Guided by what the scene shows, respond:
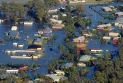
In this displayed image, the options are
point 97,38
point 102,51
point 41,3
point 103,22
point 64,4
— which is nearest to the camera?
point 102,51

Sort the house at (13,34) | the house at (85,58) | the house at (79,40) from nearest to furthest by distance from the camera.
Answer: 1. the house at (85,58)
2. the house at (79,40)
3. the house at (13,34)

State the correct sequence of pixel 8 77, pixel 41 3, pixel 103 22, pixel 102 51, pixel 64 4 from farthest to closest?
pixel 64 4 < pixel 41 3 < pixel 103 22 < pixel 102 51 < pixel 8 77

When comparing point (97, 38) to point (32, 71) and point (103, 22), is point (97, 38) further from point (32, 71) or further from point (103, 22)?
point (32, 71)

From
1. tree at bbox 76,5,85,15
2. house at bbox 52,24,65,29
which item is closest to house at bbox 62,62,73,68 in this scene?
house at bbox 52,24,65,29

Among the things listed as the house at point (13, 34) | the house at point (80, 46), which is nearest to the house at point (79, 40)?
the house at point (80, 46)

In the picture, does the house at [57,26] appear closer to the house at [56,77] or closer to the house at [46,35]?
the house at [46,35]

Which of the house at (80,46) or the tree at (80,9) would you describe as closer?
the house at (80,46)

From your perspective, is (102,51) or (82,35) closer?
(102,51)

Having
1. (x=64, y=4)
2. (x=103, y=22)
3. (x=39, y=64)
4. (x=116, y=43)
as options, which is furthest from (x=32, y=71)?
(x=64, y=4)
